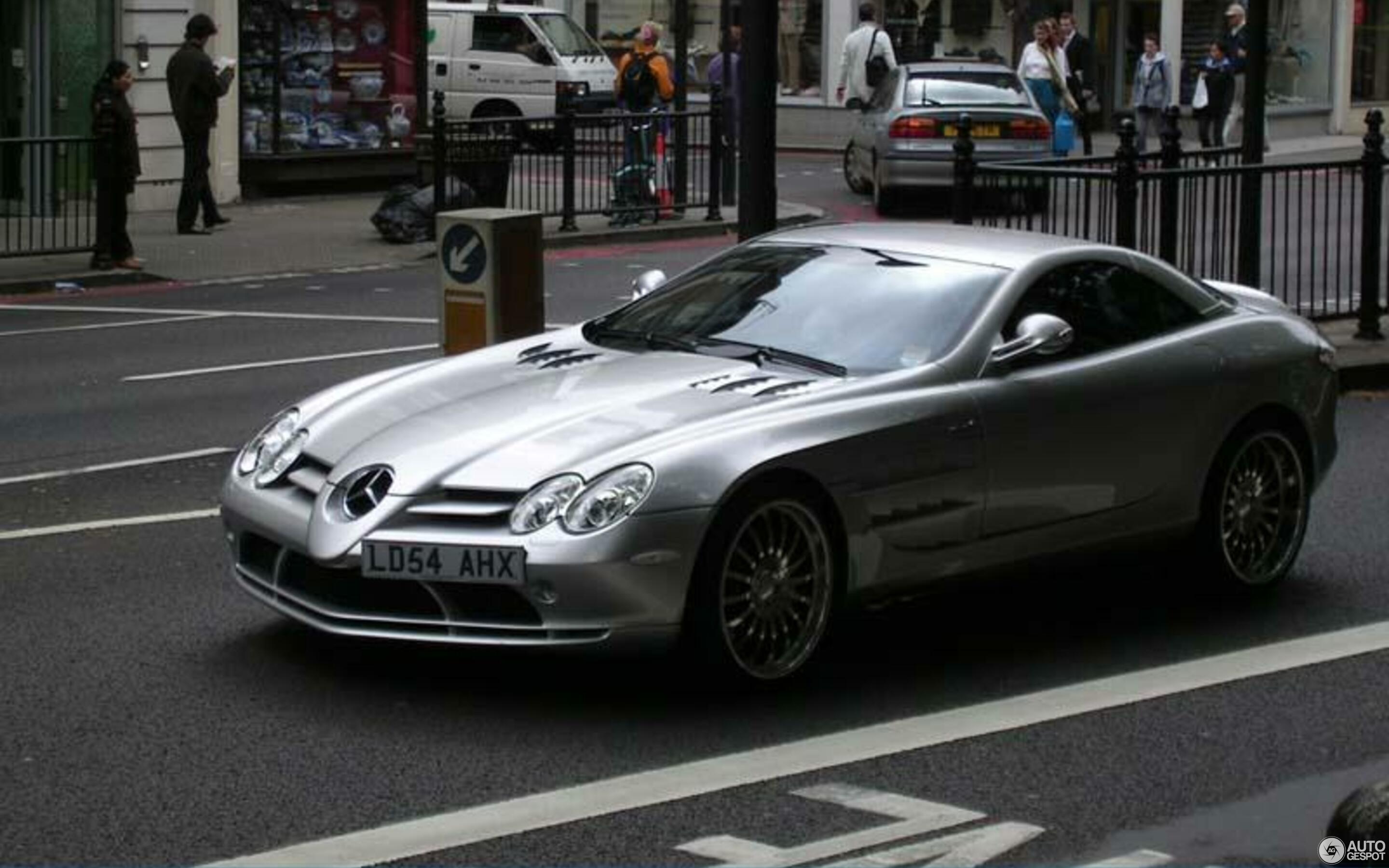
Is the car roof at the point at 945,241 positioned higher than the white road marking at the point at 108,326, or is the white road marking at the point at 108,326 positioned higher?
the car roof at the point at 945,241

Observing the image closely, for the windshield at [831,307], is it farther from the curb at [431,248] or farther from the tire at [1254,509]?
the curb at [431,248]

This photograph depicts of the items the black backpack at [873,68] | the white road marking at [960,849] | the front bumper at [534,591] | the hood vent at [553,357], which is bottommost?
the white road marking at [960,849]

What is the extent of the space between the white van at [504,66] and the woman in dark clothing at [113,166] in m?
16.3

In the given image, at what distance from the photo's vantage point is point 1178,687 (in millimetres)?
8078

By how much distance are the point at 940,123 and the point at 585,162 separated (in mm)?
4274

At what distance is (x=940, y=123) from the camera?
87.4ft

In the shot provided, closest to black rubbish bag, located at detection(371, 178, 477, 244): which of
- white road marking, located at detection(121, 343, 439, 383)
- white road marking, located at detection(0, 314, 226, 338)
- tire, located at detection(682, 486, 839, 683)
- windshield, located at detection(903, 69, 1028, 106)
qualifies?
white road marking, located at detection(0, 314, 226, 338)

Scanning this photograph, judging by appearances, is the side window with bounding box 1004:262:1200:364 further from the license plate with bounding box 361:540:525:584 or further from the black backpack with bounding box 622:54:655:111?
the black backpack with bounding box 622:54:655:111

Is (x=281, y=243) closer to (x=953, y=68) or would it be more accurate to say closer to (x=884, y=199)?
(x=884, y=199)

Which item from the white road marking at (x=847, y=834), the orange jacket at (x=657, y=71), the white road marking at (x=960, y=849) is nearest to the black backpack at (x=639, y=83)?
the orange jacket at (x=657, y=71)

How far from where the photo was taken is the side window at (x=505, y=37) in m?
37.7

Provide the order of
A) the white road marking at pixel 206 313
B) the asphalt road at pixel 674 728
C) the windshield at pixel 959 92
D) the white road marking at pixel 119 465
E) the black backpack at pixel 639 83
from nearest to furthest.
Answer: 1. the asphalt road at pixel 674 728
2. the white road marking at pixel 119 465
3. the white road marking at pixel 206 313
4. the black backpack at pixel 639 83
5. the windshield at pixel 959 92

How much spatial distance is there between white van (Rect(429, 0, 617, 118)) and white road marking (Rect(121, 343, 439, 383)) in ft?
69.7

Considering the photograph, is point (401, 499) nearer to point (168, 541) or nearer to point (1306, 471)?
point (168, 541)
